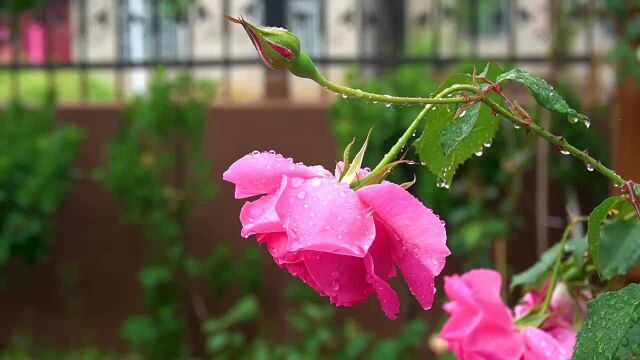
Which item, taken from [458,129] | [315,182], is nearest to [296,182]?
[315,182]

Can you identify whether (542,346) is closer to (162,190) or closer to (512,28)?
(162,190)

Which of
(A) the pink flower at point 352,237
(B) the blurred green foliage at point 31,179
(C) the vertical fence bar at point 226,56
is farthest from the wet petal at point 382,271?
(C) the vertical fence bar at point 226,56

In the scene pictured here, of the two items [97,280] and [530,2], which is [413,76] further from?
[97,280]

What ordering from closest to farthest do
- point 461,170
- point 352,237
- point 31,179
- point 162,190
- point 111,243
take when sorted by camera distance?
point 352,237
point 461,170
point 162,190
point 31,179
point 111,243

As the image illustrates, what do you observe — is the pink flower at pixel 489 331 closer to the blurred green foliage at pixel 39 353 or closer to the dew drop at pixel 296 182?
the dew drop at pixel 296 182

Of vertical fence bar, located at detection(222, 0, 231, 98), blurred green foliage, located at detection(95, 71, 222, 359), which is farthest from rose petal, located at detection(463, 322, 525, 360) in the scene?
vertical fence bar, located at detection(222, 0, 231, 98)

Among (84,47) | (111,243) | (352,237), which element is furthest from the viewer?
(84,47)

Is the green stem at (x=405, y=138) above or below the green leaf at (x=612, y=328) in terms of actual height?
Result: above
